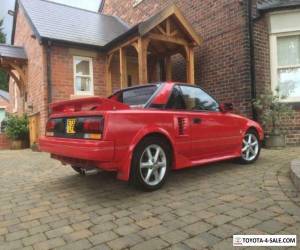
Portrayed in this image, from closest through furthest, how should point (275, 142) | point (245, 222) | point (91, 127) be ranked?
point (245, 222) < point (91, 127) < point (275, 142)

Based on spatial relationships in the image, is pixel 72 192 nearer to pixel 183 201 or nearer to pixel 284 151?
pixel 183 201

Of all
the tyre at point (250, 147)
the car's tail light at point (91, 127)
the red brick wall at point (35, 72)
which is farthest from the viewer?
the red brick wall at point (35, 72)

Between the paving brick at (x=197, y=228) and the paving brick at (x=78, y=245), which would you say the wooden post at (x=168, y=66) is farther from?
the paving brick at (x=78, y=245)

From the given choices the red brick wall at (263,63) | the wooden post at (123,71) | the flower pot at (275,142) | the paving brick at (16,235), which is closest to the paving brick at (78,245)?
the paving brick at (16,235)

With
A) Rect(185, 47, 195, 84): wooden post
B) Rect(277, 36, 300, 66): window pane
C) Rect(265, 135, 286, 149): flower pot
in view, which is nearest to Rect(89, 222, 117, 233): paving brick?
Rect(265, 135, 286, 149): flower pot

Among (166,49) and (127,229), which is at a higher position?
(166,49)

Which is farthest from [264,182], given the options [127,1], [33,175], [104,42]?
[127,1]

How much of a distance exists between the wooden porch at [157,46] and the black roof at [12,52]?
12.6 feet

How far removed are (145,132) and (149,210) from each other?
99 cm

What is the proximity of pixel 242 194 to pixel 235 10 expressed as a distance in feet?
21.7

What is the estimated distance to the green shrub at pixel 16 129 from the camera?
1195 centimetres

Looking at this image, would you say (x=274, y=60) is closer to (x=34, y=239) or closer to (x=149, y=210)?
(x=149, y=210)

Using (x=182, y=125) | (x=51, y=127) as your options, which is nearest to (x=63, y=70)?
(x=51, y=127)

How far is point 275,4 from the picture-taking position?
8500 millimetres
